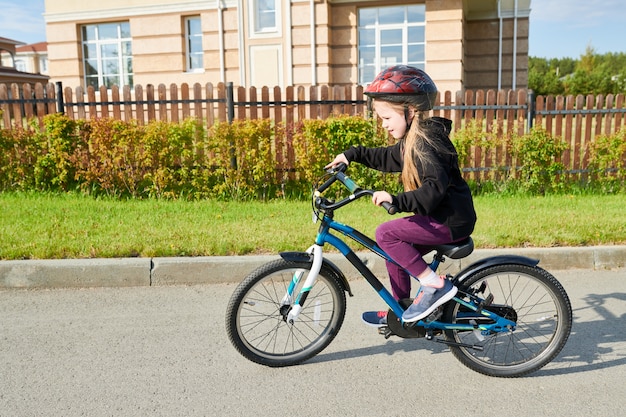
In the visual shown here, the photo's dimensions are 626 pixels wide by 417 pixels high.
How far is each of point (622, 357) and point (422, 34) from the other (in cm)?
1413

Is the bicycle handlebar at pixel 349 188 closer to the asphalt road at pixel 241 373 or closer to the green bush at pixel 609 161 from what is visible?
the asphalt road at pixel 241 373

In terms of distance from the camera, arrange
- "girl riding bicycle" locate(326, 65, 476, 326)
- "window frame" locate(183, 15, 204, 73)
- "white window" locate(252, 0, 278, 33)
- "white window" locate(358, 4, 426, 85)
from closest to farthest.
→ "girl riding bicycle" locate(326, 65, 476, 326) < "white window" locate(358, 4, 426, 85) < "white window" locate(252, 0, 278, 33) < "window frame" locate(183, 15, 204, 73)

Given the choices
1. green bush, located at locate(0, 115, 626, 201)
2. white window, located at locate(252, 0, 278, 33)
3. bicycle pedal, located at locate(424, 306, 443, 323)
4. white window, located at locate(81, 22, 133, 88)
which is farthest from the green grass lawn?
white window, located at locate(81, 22, 133, 88)

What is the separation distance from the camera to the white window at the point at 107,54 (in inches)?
738

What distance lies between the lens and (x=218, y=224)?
654cm

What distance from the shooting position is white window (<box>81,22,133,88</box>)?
61.5 ft

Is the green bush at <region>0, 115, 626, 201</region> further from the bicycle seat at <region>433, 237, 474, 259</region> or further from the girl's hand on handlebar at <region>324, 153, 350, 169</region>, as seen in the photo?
the bicycle seat at <region>433, 237, 474, 259</region>

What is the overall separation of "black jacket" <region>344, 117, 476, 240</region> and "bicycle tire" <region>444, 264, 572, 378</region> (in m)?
0.38

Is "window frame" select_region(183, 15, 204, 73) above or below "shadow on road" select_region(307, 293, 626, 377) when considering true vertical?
above

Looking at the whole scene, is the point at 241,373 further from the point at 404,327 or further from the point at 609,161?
the point at 609,161

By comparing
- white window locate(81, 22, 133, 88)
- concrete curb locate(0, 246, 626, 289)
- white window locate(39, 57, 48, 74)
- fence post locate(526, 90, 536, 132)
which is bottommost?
concrete curb locate(0, 246, 626, 289)

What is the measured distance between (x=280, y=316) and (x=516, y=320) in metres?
1.46

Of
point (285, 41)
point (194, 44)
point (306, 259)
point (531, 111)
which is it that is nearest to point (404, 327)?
point (306, 259)

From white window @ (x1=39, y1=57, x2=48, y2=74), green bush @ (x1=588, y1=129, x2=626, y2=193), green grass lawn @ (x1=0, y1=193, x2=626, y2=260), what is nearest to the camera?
green grass lawn @ (x1=0, y1=193, x2=626, y2=260)
